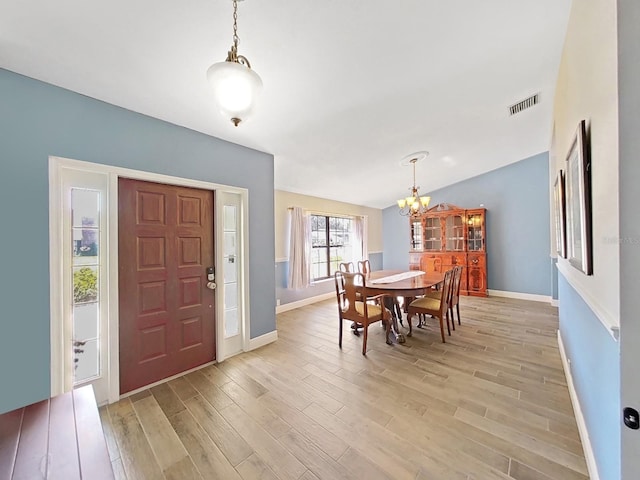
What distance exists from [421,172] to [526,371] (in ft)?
11.5

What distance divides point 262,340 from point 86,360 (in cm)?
166

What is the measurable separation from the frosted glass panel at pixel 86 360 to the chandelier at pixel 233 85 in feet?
7.26

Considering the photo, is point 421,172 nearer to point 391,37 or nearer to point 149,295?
point 391,37

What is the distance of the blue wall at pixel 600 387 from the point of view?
965mm

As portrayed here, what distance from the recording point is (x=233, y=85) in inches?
43.3

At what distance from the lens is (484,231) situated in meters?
5.48

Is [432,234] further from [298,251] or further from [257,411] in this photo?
[257,411]

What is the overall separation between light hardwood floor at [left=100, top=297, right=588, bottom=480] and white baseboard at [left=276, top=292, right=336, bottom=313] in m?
1.72

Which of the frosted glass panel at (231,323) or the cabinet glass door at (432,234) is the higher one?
the cabinet glass door at (432,234)

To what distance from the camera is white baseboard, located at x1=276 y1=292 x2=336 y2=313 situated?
482 centimetres

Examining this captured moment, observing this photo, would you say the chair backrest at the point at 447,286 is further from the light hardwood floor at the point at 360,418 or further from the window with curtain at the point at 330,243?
the window with curtain at the point at 330,243

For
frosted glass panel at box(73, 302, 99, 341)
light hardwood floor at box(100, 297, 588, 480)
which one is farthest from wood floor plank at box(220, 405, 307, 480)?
frosted glass panel at box(73, 302, 99, 341)

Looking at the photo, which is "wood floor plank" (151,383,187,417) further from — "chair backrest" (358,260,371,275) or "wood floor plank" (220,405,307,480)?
"chair backrest" (358,260,371,275)

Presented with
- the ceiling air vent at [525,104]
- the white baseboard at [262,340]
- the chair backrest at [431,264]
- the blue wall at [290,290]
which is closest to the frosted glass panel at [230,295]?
the white baseboard at [262,340]
